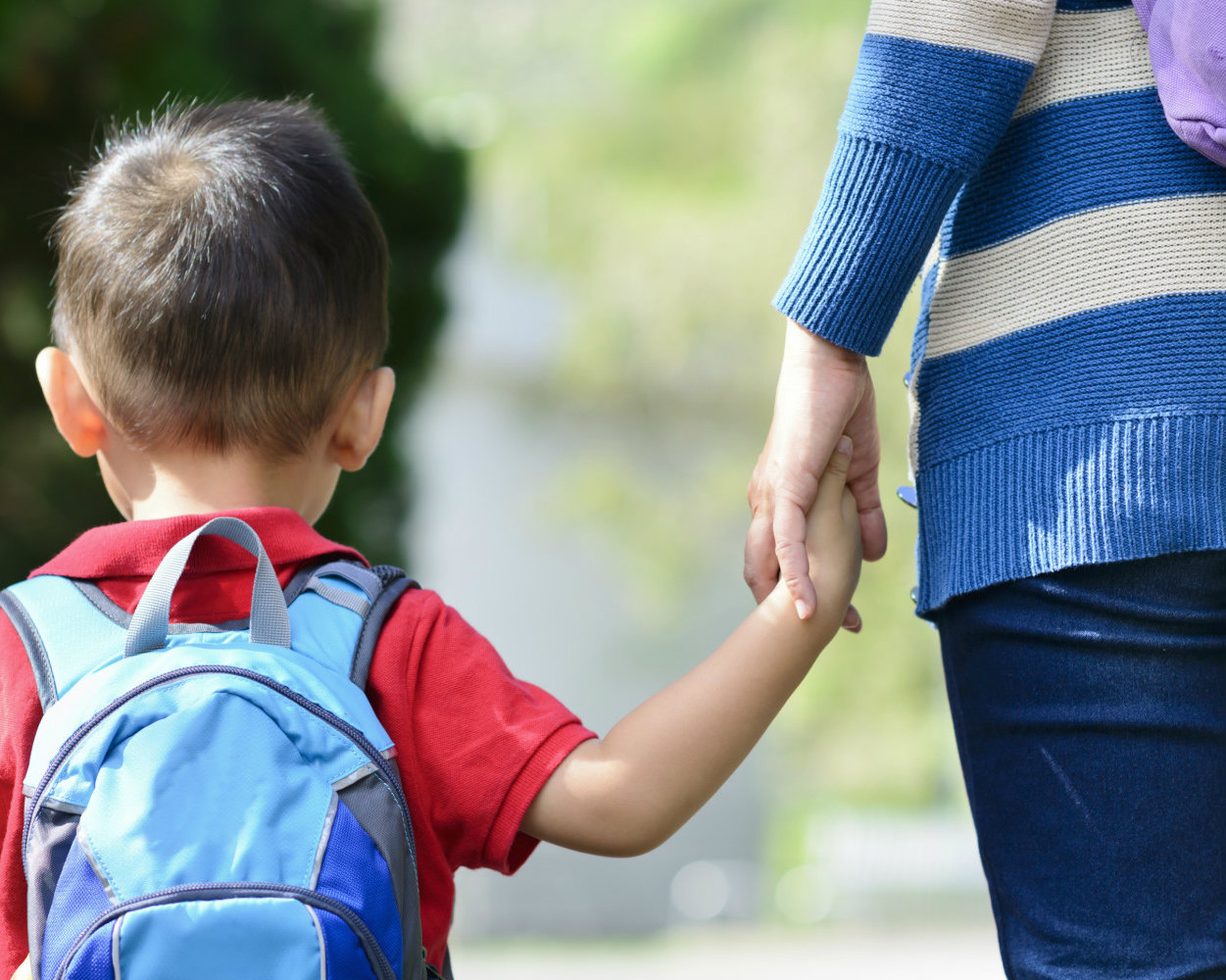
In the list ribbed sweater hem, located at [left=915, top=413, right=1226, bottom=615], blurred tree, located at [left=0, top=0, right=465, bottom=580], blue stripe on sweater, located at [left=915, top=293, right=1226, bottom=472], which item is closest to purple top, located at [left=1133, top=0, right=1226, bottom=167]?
blue stripe on sweater, located at [left=915, top=293, right=1226, bottom=472]

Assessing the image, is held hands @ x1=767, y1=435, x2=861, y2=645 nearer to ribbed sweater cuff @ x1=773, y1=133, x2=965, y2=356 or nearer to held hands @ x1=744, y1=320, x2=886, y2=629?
held hands @ x1=744, y1=320, x2=886, y2=629

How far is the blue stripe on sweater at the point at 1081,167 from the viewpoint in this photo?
1.22 metres

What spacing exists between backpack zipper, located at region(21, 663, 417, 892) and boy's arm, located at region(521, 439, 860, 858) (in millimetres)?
172

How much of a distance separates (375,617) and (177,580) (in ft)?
0.61

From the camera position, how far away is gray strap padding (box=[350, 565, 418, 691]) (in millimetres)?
1236

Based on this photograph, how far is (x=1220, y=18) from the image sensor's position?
112 centimetres

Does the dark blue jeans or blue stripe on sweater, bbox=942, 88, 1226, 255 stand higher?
blue stripe on sweater, bbox=942, 88, 1226, 255

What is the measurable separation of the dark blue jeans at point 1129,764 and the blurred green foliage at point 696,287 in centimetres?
981

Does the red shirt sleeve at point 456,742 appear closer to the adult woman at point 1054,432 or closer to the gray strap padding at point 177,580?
the gray strap padding at point 177,580

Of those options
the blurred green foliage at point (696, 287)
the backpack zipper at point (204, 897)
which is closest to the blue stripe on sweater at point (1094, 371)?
the backpack zipper at point (204, 897)

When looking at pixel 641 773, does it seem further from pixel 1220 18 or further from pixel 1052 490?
pixel 1220 18

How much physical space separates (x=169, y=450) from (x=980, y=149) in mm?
871

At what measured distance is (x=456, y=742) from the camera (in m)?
1.26

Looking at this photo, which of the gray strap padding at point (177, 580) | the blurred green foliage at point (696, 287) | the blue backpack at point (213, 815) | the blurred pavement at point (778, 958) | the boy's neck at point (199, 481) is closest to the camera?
the blue backpack at point (213, 815)
